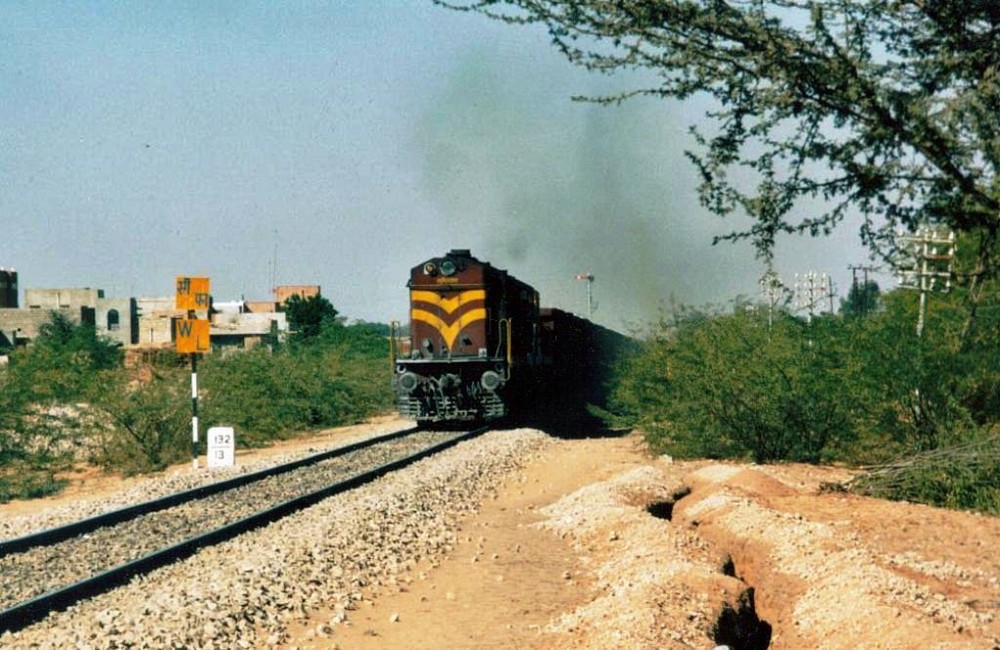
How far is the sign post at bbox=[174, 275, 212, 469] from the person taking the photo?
18.3 meters

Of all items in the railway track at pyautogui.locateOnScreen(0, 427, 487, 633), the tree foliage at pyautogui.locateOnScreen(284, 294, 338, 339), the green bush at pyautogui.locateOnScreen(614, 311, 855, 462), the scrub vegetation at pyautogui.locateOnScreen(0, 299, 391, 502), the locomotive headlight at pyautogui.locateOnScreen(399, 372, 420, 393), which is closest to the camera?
the railway track at pyautogui.locateOnScreen(0, 427, 487, 633)

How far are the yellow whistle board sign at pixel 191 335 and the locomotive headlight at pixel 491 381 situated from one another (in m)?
6.40

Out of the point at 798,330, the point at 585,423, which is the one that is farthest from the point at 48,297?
the point at 798,330

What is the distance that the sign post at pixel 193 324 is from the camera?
18.3 m

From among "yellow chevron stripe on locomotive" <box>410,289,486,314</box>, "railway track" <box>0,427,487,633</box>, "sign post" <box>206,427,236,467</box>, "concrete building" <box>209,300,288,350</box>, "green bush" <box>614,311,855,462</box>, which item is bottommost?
"railway track" <box>0,427,487,633</box>

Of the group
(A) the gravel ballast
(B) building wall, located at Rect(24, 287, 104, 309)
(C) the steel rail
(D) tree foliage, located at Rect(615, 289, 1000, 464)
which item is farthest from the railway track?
(B) building wall, located at Rect(24, 287, 104, 309)

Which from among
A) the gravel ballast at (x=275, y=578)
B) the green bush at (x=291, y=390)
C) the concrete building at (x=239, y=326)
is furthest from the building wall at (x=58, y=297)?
the gravel ballast at (x=275, y=578)

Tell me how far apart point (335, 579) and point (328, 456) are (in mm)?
10288

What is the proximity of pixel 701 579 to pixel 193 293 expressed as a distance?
12955mm

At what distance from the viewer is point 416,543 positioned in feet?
35.1

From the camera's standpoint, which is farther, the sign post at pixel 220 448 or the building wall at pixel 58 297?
the building wall at pixel 58 297

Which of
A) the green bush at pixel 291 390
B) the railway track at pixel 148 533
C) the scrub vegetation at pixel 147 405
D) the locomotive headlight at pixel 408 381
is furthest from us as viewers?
the green bush at pixel 291 390

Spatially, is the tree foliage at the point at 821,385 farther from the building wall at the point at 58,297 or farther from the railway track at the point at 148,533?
the building wall at the point at 58,297

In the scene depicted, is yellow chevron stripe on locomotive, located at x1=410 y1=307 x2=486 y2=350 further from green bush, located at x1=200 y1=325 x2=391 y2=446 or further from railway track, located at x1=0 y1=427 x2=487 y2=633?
railway track, located at x1=0 y1=427 x2=487 y2=633
